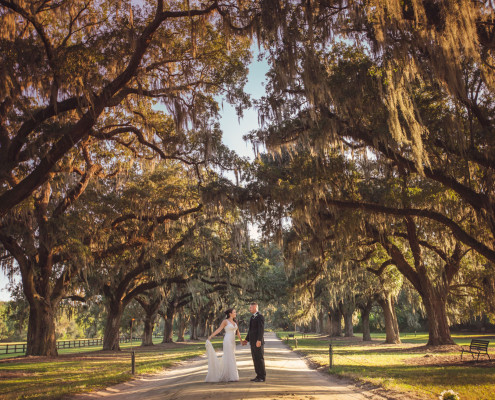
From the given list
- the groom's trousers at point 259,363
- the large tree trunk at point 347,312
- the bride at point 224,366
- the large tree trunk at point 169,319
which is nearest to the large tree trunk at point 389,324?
the large tree trunk at point 347,312

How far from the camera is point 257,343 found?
8719 mm

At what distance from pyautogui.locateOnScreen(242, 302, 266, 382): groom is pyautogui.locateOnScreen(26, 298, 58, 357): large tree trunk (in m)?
13.3

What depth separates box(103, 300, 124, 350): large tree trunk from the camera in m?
25.2

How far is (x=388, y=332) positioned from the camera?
98.2 ft

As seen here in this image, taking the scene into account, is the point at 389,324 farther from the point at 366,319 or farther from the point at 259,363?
the point at 259,363

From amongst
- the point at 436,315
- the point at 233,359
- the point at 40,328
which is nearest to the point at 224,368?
the point at 233,359

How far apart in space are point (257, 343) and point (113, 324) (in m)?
20.3

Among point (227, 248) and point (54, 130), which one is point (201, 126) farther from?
point (227, 248)

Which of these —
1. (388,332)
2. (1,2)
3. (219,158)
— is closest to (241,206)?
(219,158)

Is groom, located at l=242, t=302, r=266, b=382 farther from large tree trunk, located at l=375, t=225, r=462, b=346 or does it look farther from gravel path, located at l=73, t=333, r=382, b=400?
large tree trunk, located at l=375, t=225, r=462, b=346

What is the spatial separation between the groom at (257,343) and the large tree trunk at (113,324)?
18.2m

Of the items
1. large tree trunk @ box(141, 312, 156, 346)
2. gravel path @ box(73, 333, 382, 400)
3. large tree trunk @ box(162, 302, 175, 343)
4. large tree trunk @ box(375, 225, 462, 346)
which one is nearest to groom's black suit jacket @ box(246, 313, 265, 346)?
gravel path @ box(73, 333, 382, 400)

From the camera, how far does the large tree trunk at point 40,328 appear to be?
18156 mm

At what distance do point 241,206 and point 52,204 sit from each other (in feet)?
33.7
